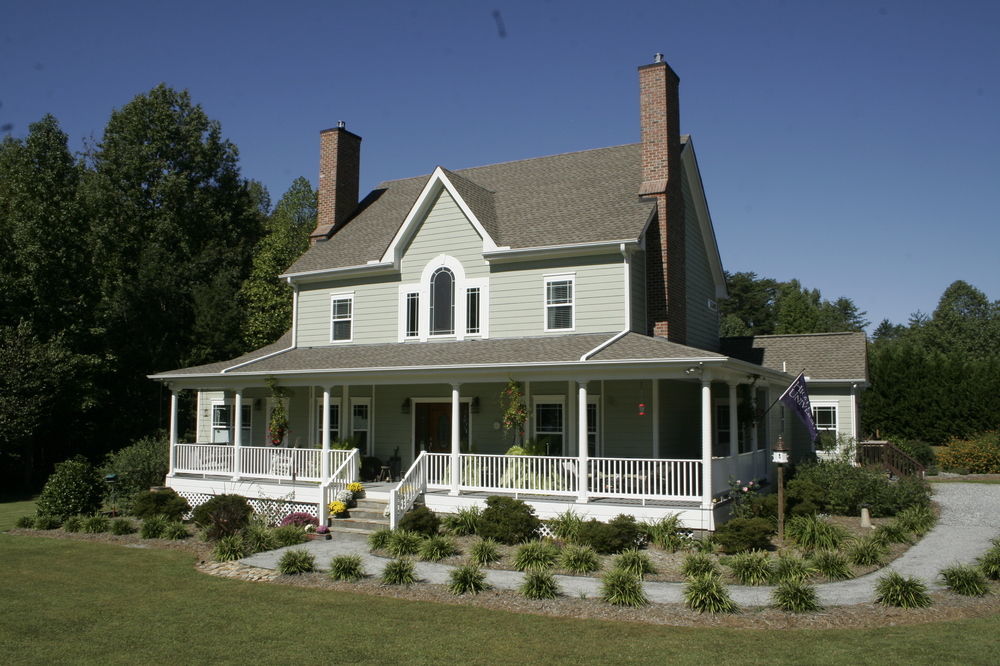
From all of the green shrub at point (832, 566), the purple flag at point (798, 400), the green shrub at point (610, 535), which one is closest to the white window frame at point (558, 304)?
the purple flag at point (798, 400)

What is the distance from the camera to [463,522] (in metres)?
16.6

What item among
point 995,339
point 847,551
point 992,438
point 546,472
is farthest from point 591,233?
point 995,339

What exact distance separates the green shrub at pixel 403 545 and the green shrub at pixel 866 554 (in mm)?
7807

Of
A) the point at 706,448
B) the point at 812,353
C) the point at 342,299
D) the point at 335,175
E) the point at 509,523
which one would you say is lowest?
the point at 509,523

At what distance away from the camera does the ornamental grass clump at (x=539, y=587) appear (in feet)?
38.1

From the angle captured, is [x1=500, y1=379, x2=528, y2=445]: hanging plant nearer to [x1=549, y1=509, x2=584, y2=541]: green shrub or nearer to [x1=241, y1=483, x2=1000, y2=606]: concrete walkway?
[x1=549, y1=509, x2=584, y2=541]: green shrub

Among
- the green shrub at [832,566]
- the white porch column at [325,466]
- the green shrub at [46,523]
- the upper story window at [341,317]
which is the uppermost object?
the upper story window at [341,317]

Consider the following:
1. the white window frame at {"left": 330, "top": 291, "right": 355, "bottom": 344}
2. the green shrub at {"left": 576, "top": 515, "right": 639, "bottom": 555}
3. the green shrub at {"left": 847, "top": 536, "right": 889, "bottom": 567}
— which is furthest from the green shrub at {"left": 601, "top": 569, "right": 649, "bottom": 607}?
the white window frame at {"left": 330, "top": 291, "right": 355, "bottom": 344}

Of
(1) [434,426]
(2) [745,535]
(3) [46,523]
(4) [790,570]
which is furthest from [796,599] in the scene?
(3) [46,523]

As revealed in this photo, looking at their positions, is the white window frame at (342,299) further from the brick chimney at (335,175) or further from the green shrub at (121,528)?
the green shrub at (121,528)

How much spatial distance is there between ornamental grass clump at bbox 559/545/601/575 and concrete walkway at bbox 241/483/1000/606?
0.98 feet

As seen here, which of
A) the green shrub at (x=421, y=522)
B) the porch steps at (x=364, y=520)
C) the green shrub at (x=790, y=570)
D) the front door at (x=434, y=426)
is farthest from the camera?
the front door at (x=434, y=426)

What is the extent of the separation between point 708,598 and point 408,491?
8.45 meters

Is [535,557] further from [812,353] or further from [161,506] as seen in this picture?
[812,353]
